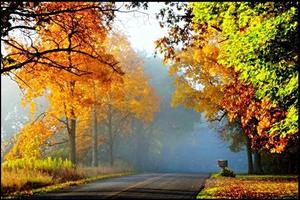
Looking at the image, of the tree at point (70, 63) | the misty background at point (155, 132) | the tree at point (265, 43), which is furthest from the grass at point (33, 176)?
the misty background at point (155, 132)

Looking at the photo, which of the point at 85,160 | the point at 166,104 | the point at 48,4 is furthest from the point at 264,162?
the point at 48,4

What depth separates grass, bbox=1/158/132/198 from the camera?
61.2 ft

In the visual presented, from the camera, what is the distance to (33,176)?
21531mm

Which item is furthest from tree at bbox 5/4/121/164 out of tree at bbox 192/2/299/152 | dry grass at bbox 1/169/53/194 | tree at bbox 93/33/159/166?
tree at bbox 93/33/159/166

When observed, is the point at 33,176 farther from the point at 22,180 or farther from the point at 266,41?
the point at 266,41

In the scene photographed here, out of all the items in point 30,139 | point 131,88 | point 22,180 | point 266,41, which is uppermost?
point 131,88

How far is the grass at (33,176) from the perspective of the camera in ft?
61.2

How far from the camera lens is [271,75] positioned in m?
14.5

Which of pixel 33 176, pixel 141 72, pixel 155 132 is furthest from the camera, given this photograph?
pixel 155 132

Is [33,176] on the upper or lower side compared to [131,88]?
lower

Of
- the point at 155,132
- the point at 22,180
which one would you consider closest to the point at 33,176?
the point at 22,180

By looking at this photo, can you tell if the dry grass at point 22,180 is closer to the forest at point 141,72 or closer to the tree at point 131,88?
the forest at point 141,72

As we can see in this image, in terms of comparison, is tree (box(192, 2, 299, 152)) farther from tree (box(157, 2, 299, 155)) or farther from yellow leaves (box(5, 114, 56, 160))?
yellow leaves (box(5, 114, 56, 160))

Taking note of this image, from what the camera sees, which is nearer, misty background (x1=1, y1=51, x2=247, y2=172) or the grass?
the grass
